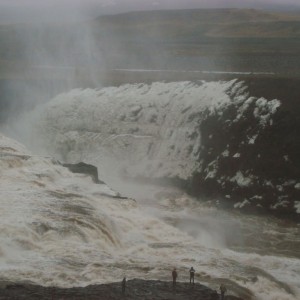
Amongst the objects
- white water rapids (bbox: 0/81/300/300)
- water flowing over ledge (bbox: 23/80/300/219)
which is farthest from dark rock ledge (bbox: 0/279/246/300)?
water flowing over ledge (bbox: 23/80/300/219)

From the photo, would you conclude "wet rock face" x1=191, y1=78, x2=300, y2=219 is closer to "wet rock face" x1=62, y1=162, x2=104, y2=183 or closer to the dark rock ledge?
"wet rock face" x1=62, y1=162, x2=104, y2=183

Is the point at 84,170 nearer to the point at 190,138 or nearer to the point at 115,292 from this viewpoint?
the point at 190,138

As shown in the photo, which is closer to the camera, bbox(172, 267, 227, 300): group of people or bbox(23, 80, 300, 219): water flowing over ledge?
bbox(172, 267, 227, 300): group of people

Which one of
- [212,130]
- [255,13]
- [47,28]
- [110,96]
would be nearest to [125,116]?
[110,96]

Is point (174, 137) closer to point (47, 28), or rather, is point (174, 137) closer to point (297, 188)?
point (297, 188)

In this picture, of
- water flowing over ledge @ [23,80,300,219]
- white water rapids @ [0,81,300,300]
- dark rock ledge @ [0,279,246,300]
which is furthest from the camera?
water flowing over ledge @ [23,80,300,219]

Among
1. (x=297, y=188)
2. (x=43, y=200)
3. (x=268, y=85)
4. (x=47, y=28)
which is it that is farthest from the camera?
(x=47, y=28)
